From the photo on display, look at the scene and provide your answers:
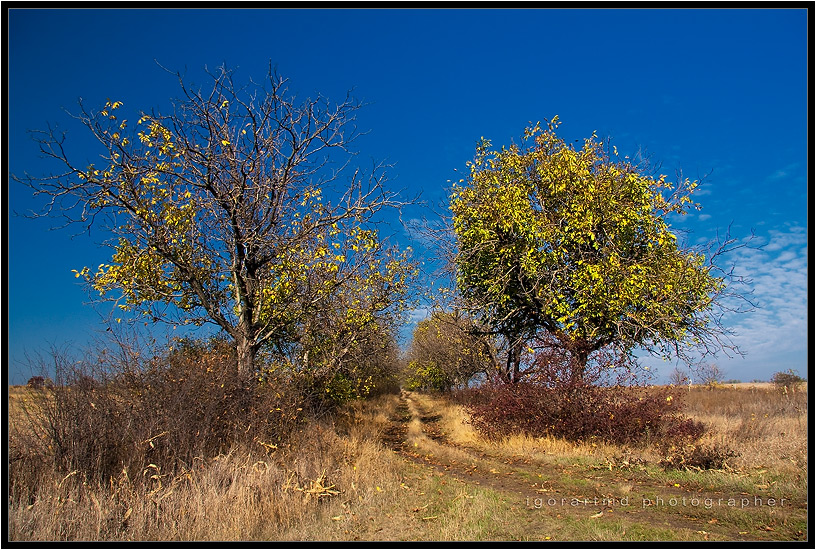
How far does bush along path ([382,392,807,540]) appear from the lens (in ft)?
22.5

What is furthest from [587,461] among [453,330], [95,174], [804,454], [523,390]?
[453,330]

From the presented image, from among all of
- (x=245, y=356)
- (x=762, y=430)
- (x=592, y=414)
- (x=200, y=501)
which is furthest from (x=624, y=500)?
(x=762, y=430)

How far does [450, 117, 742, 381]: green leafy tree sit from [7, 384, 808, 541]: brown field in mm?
4610

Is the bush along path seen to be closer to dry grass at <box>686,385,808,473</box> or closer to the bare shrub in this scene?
dry grass at <box>686,385,808,473</box>

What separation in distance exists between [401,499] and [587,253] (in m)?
10.3

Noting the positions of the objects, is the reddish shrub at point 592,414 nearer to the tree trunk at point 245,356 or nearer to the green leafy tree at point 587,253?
the green leafy tree at point 587,253

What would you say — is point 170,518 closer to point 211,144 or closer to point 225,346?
point 225,346

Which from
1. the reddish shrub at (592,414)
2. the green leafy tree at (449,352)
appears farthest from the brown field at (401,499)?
the green leafy tree at (449,352)

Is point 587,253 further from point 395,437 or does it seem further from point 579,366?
point 395,437

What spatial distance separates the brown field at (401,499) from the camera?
6.80 meters

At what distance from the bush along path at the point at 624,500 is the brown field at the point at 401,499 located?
3 cm

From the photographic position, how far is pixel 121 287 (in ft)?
36.8

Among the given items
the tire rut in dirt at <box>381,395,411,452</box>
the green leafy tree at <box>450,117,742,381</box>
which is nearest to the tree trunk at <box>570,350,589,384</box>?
the green leafy tree at <box>450,117,742,381</box>

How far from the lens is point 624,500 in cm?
856
